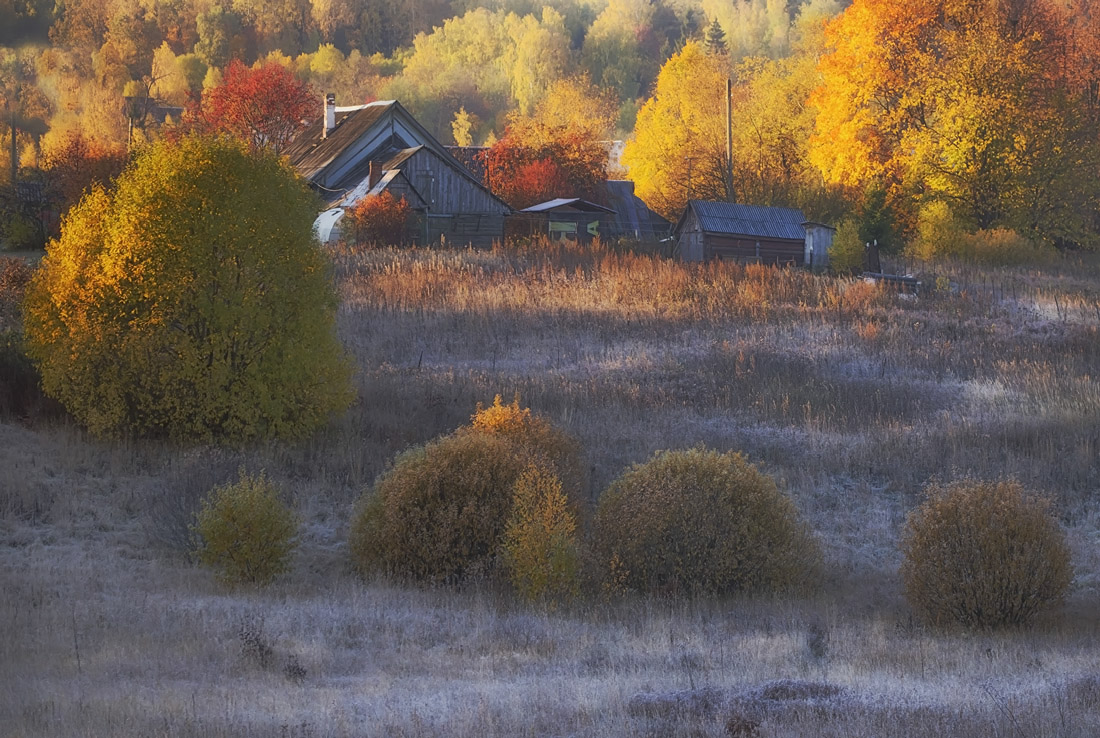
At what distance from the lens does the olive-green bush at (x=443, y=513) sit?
13.3 m

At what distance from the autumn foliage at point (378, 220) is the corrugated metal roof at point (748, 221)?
9050 mm

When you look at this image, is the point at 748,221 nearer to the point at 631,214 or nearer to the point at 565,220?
the point at 565,220

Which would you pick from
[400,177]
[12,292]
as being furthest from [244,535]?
[400,177]

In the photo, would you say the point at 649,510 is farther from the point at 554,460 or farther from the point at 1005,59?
the point at 1005,59

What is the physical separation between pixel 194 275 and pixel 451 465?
571 cm

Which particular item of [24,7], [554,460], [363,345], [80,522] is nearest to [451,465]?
[554,460]

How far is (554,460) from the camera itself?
15.2 m

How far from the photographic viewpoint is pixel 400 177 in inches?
1586

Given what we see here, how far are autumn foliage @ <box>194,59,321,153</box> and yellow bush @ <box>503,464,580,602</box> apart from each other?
54.6 m

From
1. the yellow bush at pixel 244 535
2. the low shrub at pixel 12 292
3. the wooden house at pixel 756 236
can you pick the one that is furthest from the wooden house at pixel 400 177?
the yellow bush at pixel 244 535

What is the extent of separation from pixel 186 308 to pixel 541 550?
7595 mm

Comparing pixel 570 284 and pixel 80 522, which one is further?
pixel 570 284

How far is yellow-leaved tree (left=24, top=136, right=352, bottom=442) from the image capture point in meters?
17.1

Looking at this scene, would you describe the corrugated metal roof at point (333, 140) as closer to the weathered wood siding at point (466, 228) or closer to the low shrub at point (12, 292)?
the weathered wood siding at point (466, 228)
